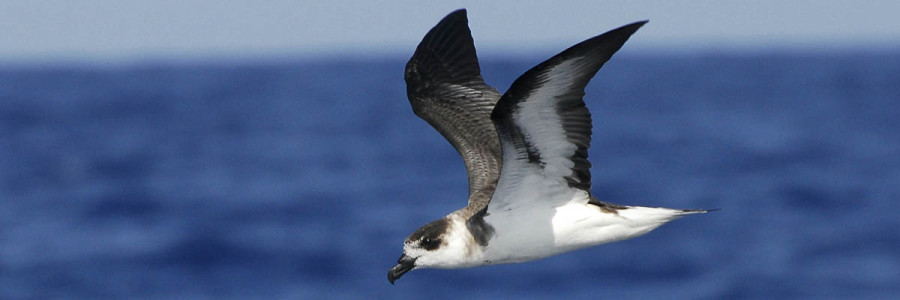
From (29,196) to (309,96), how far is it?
51.2 m

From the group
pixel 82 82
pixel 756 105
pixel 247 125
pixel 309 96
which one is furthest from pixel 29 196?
pixel 82 82

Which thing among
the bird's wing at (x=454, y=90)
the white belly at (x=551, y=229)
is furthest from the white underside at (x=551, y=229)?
the bird's wing at (x=454, y=90)

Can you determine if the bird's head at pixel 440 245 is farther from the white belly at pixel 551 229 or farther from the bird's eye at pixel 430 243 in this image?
the white belly at pixel 551 229

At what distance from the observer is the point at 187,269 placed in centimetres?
2972

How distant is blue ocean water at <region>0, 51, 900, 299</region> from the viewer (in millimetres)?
28391

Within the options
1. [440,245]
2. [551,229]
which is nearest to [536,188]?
[551,229]

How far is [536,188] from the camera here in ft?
36.3

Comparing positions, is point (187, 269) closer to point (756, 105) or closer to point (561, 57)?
point (561, 57)

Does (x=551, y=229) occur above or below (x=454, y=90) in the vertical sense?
below

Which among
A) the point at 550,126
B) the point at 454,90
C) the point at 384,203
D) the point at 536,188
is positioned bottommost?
the point at 536,188

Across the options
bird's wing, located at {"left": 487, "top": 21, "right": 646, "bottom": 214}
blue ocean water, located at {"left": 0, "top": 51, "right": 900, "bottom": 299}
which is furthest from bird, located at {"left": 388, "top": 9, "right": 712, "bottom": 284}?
blue ocean water, located at {"left": 0, "top": 51, "right": 900, "bottom": 299}

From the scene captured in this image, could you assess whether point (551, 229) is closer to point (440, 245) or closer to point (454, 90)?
point (440, 245)

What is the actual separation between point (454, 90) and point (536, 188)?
7.81 feet

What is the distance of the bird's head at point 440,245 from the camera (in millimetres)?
11133
